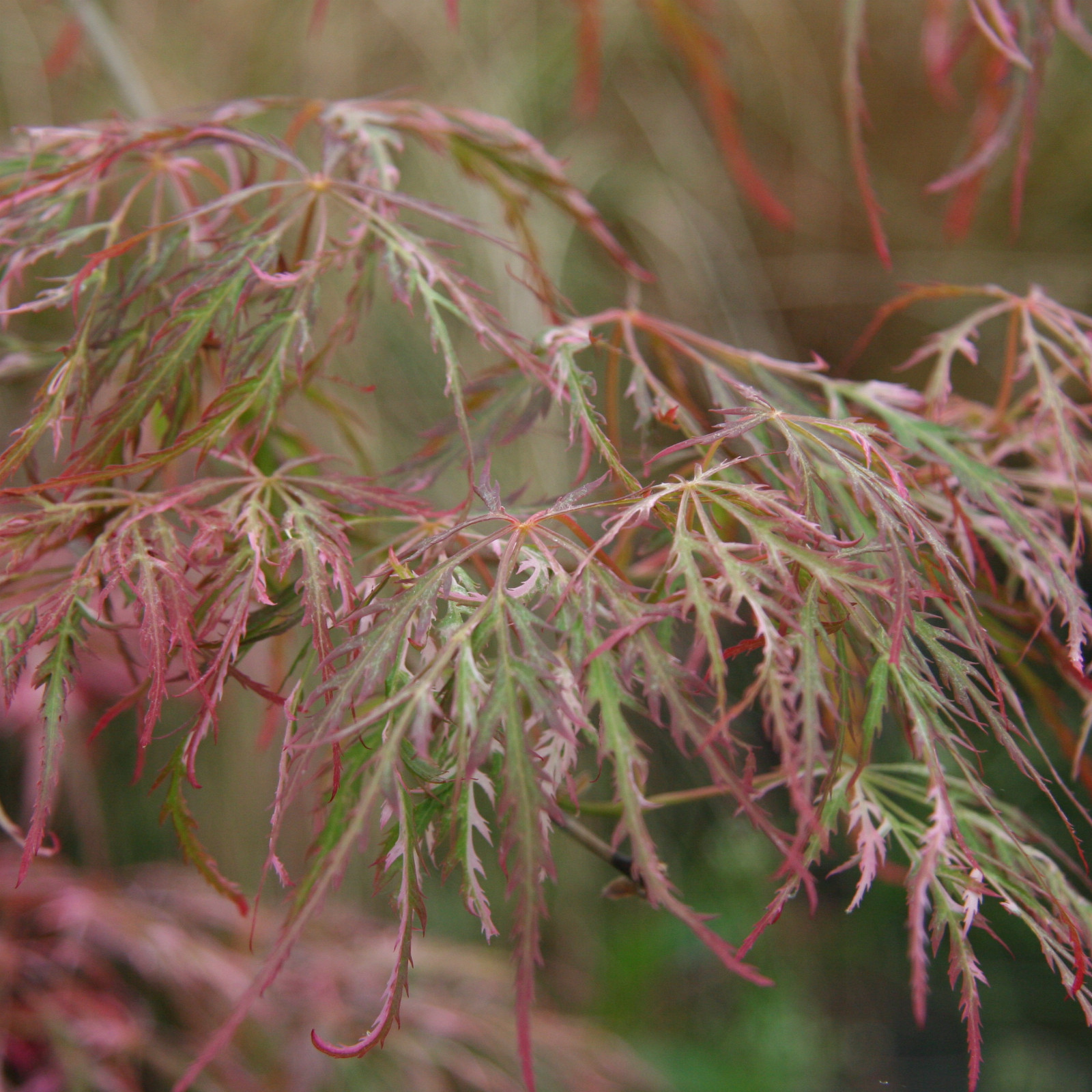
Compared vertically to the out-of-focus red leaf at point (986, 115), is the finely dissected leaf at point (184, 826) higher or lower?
lower

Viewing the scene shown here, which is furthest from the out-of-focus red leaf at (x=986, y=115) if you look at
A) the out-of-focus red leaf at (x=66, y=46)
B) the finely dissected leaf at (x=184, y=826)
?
the out-of-focus red leaf at (x=66, y=46)

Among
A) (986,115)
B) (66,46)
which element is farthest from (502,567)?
(66,46)

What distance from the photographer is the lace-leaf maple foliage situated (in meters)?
0.29

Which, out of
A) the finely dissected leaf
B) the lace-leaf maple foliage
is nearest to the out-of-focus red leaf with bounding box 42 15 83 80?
the lace-leaf maple foliage

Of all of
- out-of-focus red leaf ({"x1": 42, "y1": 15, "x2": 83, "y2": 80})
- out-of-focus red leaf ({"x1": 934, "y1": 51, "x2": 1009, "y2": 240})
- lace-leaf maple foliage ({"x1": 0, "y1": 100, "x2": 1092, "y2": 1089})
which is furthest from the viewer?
out-of-focus red leaf ({"x1": 42, "y1": 15, "x2": 83, "y2": 80})

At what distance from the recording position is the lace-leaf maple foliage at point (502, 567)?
29cm

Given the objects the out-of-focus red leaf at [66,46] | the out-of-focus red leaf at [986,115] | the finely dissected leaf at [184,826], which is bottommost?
the finely dissected leaf at [184,826]

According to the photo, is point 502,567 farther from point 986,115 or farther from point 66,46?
point 66,46

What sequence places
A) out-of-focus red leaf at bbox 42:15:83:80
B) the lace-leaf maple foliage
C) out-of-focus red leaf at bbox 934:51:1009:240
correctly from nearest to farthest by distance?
the lace-leaf maple foliage
out-of-focus red leaf at bbox 934:51:1009:240
out-of-focus red leaf at bbox 42:15:83:80

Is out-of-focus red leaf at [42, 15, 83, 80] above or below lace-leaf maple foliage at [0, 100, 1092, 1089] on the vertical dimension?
above

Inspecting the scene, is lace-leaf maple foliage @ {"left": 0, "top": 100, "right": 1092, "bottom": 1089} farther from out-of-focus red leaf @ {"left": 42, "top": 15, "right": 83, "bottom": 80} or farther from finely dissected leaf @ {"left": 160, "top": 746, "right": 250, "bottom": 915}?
out-of-focus red leaf @ {"left": 42, "top": 15, "right": 83, "bottom": 80}

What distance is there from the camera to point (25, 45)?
4.36ft

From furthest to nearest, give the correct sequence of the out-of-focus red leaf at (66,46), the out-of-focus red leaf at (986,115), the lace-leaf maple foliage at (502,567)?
the out-of-focus red leaf at (66,46) → the out-of-focus red leaf at (986,115) → the lace-leaf maple foliage at (502,567)

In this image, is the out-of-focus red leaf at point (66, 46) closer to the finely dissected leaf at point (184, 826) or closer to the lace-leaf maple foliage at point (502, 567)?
the lace-leaf maple foliage at point (502, 567)
